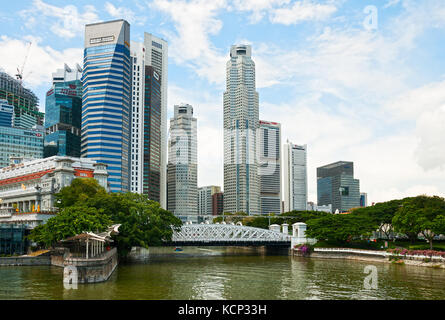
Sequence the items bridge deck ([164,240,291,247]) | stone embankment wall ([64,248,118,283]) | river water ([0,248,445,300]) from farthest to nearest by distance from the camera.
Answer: bridge deck ([164,240,291,247]) < stone embankment wall ([64,248,118,283]) < river water ([0,248,445,300])

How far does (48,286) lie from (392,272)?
47.8 meters

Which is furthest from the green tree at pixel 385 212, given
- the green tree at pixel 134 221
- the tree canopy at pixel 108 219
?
the green tree at pixel 134 221

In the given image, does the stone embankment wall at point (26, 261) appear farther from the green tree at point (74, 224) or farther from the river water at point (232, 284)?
the green tree at point (74, 224)

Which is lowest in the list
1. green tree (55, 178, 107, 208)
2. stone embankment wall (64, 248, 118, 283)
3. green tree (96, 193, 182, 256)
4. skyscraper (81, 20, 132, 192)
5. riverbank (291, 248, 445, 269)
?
riverbank (291, 248, 445, 269)

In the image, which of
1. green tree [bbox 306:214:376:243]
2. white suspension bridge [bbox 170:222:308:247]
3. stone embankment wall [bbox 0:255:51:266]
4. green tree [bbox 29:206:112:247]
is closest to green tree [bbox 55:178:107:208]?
stone embankment wall [bbox 0:255:51:266]

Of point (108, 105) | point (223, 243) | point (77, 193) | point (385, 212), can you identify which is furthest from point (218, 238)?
point (108, 105)

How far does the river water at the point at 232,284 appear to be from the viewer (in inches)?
1665

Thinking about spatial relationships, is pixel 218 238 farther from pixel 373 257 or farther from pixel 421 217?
pixel 421 217

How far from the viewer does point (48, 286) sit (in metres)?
46.6

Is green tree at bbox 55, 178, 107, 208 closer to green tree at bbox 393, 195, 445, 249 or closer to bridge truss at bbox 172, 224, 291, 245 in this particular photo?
bridge truss at bbox 172, 224, 291, 245

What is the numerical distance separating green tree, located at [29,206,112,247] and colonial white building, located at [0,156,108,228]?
97.3 ft

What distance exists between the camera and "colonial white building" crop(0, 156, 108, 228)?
334 feet

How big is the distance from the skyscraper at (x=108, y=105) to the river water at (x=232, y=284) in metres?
108
